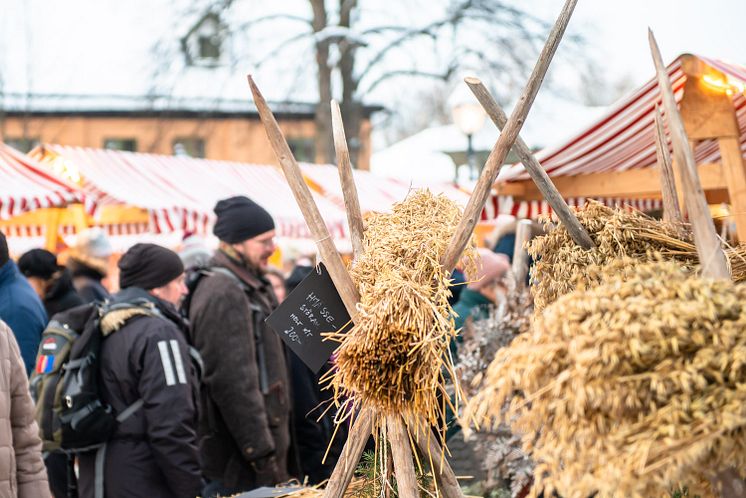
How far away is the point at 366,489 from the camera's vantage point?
2.87 meters

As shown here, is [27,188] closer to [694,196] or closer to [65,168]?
[65,168]

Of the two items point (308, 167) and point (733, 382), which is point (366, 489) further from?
point (308, 167)

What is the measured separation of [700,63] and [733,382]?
3.07 meters

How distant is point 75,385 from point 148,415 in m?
0.35

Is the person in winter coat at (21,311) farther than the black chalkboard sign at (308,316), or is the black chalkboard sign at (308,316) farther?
the person in winter coat at (21,311)

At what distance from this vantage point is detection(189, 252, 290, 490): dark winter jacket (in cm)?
490

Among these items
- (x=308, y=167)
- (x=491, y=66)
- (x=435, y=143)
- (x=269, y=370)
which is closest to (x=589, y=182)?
(x=269, y=370)

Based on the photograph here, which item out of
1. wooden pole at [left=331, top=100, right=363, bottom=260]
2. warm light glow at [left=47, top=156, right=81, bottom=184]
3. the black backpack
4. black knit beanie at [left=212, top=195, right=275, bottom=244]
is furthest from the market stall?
warm light glow at [left=47, top=156, right=81, bottom=184]

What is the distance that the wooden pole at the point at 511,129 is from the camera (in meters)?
2.52

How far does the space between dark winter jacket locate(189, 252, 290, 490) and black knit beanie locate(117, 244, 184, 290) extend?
38cm

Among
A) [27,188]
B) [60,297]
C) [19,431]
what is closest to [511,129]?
[19,431]

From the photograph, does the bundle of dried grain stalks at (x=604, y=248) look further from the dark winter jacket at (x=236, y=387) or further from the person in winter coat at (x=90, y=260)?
the person in winter coat at (x=90, y=260)

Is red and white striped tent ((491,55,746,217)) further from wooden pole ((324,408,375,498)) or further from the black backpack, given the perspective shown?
wooden pole ((324,408,375,498))

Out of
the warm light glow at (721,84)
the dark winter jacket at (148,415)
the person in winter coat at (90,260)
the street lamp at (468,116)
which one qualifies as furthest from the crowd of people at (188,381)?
the street lamp at (468,116)
